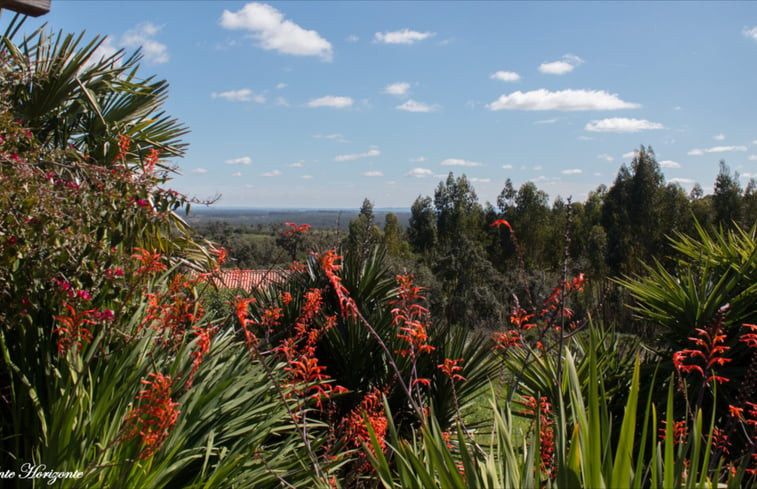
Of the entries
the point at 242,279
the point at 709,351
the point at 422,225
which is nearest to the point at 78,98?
the point at 242,279

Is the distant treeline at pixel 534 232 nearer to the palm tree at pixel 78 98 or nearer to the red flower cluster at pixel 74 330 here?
the palm tree at pixel 78 98

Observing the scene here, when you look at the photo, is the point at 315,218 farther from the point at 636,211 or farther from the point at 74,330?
the point at 74,330

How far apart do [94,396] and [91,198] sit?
1.09 meters

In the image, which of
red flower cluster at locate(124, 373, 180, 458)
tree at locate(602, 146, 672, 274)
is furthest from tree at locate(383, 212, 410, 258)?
red flower cluster at locate(124, 373, 180, 458)

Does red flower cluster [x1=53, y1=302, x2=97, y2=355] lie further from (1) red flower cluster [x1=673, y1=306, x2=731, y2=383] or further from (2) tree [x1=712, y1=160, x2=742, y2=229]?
(2) tree [x1=712, y1=160, x2=742, y2=229]

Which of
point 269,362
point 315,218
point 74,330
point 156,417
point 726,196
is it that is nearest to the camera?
point 156,417

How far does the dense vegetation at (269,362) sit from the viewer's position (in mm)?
1877

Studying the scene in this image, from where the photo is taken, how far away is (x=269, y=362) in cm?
311

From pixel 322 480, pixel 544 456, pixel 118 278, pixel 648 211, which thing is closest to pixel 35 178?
pixel 118 278

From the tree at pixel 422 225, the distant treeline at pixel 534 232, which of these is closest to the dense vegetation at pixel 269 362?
the distant treeline at pixel 534 232

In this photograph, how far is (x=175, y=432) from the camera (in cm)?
229

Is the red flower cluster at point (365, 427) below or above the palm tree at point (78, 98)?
below

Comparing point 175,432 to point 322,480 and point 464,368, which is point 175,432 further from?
point 464,368

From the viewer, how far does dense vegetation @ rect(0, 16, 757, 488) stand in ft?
6.16
